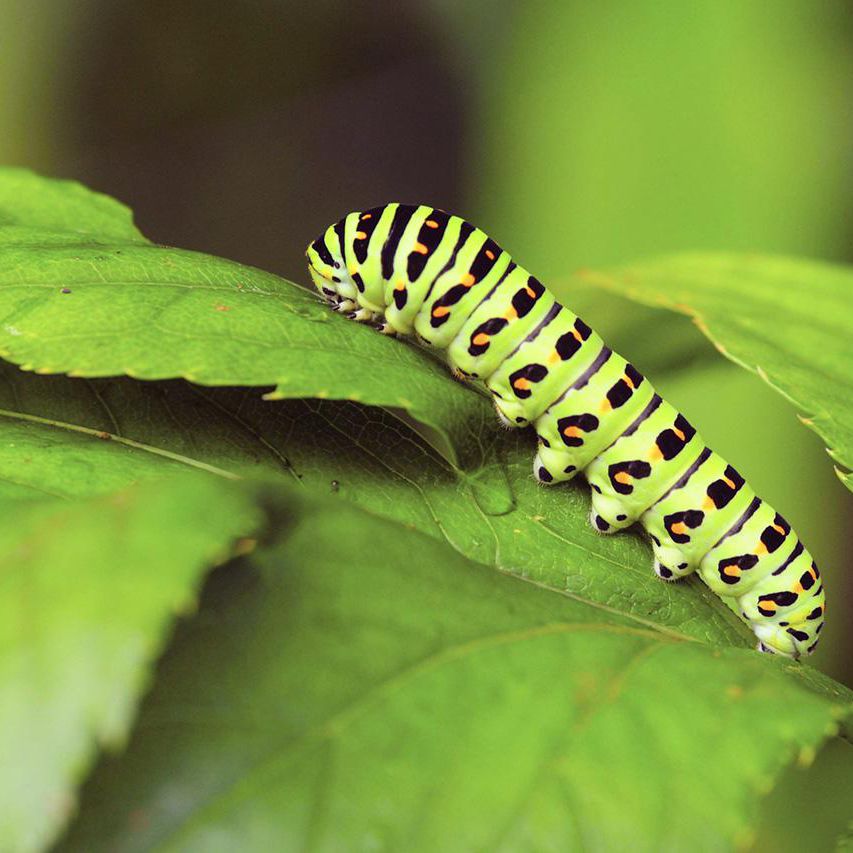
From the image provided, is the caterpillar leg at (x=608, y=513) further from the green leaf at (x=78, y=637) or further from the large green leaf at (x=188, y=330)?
the green leaf at (x=78, y=637)

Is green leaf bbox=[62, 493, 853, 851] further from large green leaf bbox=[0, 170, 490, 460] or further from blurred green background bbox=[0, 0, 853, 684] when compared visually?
blurred green background bbox=[0, 0, 853, 684]

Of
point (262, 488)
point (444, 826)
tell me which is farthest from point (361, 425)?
point (444, 826)

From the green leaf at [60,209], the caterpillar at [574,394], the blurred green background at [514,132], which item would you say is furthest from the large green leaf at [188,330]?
the blurred green background at [514,132]

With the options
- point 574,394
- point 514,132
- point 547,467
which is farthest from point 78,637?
point 514,132

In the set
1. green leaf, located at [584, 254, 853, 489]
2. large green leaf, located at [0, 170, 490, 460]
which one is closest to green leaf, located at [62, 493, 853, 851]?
large green leaf, located at [0, 170, 490, 460]

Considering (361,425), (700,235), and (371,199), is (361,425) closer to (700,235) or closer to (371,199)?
(700,235)
